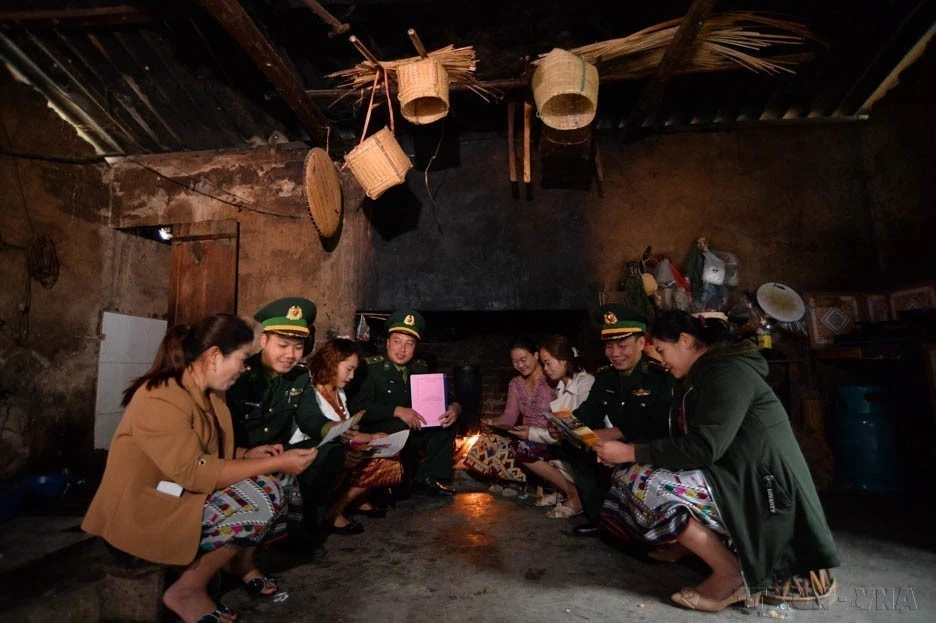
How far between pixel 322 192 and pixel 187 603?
12.0 feet

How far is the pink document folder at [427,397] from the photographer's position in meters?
4.53

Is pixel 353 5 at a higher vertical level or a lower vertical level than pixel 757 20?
higher

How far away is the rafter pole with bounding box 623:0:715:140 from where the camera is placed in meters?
3.26

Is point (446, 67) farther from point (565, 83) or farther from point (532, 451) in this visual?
point (532, 451)

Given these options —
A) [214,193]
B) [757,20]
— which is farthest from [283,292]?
[757,20]

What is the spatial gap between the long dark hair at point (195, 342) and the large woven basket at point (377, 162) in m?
2.27

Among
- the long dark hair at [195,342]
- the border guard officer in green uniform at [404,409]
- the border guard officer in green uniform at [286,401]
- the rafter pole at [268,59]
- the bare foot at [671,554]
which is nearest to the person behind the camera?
the long dark hair at [195,342]

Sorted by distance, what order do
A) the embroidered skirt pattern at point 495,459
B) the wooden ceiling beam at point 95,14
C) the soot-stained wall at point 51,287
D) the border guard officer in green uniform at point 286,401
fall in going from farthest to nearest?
the soot-stained wall at point 51,287
the embroidered skirt pattern at point 495,459
the wooden ceiling beam at point 95,14
the border guard officer in green uniform at point 286,401

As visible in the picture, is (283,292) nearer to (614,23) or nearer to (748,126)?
(614,23)

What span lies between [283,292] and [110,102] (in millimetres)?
2765

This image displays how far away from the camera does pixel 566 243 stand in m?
5.22

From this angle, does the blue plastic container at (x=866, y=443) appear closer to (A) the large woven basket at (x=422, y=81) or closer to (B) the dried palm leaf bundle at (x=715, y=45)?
(B) the dried palm leaf bundle at (x=715, y=45)

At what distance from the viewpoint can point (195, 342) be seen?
2.19m

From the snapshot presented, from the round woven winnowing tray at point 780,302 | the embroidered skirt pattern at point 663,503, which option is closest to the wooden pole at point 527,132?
the round woven winnowing tray at point 780,302
